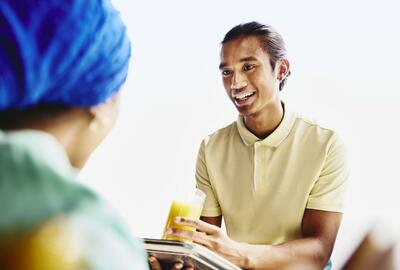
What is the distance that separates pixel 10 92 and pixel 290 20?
2.39 metres

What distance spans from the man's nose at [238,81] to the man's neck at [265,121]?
13 cm

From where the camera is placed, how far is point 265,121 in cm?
219

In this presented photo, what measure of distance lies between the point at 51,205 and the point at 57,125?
0.71ft

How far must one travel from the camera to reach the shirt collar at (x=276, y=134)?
212cm

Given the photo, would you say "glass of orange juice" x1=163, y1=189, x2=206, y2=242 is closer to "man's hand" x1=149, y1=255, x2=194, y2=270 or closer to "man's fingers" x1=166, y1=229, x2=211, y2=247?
"man's fingers" x1=166, y1=229, x2=211, y2=247

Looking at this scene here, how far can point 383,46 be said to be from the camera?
9.05 feet

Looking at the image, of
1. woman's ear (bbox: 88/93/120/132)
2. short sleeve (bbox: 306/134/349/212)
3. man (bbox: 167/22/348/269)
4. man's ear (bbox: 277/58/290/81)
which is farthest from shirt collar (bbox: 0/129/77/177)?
man's ear (bbox: 277/58/290/81)

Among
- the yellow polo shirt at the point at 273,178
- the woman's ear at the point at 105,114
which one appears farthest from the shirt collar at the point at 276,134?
the woman's ear at the point at 105,114

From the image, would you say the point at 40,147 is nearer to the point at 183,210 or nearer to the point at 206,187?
the point at 183,210

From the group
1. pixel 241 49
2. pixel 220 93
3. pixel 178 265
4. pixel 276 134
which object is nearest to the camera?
pixel 178 265

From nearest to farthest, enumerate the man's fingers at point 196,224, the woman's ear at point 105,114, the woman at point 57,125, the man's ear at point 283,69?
1. the woman at point 57,125
2. the woman's ear at point 105,114
3. the man's fingers at point 196,224
4. the man's ear at point 283,69

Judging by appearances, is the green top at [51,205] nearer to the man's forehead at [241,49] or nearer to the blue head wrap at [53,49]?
the blue head wrap at [53,49]

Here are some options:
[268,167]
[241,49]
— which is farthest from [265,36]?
[268,167]

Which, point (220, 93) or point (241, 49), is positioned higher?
point (241, 49)
